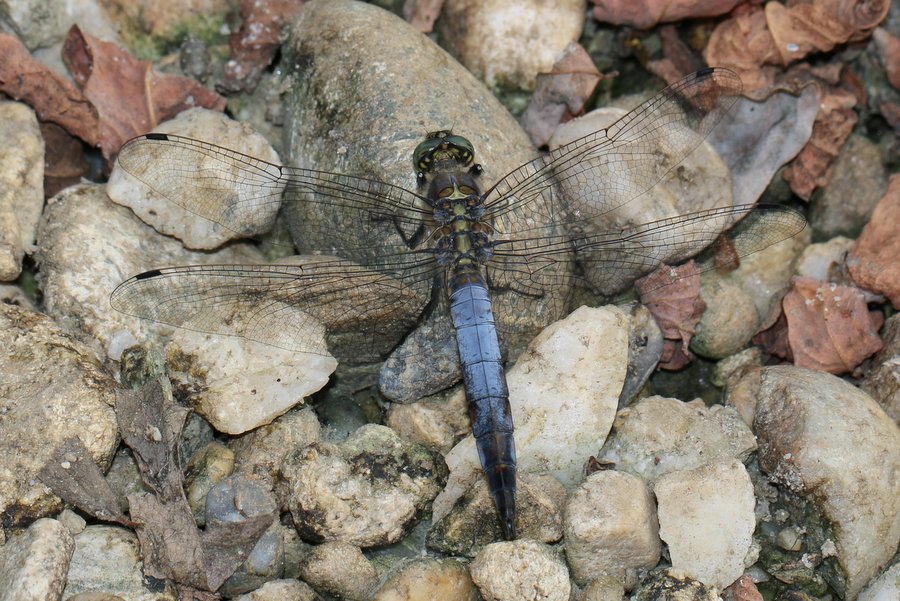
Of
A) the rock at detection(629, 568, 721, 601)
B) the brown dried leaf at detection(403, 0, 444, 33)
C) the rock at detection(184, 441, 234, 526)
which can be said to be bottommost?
the rock at detection(629, 568, 721, 601)

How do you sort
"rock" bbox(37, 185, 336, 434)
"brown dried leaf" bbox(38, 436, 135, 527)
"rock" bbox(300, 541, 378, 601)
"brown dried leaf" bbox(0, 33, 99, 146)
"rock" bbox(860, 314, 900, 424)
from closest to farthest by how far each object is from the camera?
"rock" bbox(300, 541, 378, 601)
"brown dried leaf" bbox(38, 436, 135, 527)
"rock" bbox(37, 185, 336, 434)
"rock" bbox(860, 314, 900, 424)
"brown dried leaf" bbox(0, 33, 99, 146)

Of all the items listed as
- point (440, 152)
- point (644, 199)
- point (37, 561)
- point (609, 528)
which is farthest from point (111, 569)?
point (644, 199)

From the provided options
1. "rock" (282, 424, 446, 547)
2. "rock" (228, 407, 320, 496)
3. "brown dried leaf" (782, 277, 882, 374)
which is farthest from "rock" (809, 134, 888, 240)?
"rock" (228, 407, 320, 496)

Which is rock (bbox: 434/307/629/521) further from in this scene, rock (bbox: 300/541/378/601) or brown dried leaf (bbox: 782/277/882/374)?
brown dried leaf (bbox: 782/277/882/374)

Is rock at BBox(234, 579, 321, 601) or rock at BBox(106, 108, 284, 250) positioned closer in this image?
rock at BBox(234, 579, 321, 601)

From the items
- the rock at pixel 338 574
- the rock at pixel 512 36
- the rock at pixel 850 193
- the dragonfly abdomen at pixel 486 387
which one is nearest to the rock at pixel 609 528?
the dragonfly abdomen at pixel 486 387

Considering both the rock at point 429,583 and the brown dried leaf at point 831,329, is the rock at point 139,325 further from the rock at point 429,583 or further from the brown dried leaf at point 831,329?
the brown dried leaf at point 831,329
